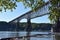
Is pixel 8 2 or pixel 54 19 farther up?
pixel 8 2

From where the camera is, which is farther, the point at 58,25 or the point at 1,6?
the point at 58,25

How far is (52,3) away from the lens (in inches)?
260

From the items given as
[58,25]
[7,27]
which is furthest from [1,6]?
[7,27]

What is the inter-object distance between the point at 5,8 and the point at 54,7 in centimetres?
152

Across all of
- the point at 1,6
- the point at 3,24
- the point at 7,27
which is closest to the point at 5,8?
the point at 1,6

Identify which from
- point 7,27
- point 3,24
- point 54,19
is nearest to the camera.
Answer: point 54,19

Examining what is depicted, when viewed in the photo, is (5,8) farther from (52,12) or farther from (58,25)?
(58,25)

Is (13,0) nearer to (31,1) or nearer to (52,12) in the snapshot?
(31,1)

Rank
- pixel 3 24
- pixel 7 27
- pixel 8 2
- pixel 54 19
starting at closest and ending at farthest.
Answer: pixel 8 2 < pixel 54 19 < pixel 3 24 < pixel 7 27

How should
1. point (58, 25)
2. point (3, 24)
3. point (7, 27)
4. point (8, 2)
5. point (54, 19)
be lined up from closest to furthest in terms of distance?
point (8, 2) < point (54, 19) < point (58, 25) < point (3, 24) < point (7, 27)

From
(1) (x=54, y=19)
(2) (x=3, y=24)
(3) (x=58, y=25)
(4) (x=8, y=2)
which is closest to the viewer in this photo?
(4) (x=8, y=2)

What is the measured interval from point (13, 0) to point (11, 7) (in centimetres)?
22

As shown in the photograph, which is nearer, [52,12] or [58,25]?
[52,12]

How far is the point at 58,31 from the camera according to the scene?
50.7 m
